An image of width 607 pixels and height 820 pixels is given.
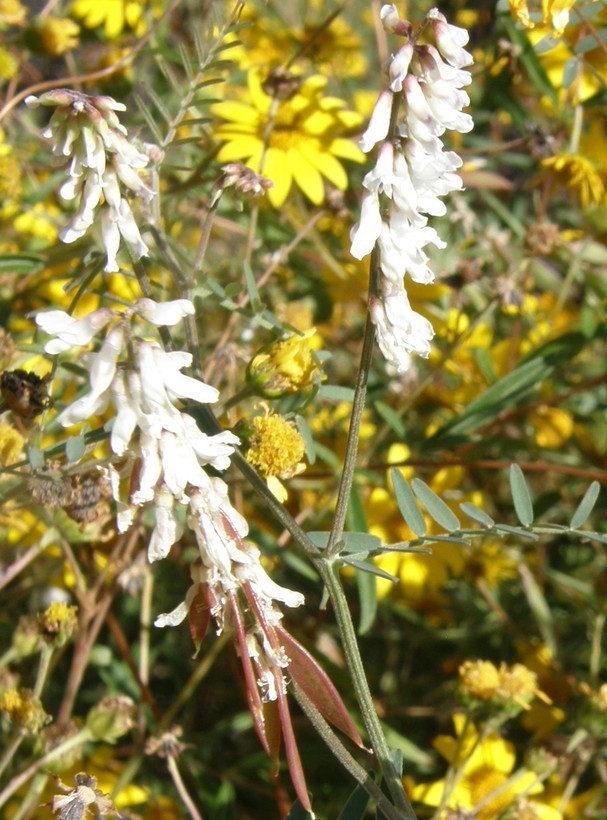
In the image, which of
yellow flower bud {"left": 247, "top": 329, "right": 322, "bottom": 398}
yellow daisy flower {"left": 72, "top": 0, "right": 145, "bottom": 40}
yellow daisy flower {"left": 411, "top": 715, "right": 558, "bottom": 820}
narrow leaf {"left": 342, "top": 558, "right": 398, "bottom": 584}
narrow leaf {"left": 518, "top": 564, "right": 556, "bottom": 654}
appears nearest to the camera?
narrow leaf {"left": 342, "top": 558, "right": 398, "bottom": 584}

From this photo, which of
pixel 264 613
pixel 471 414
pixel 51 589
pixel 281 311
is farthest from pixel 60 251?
pixel 264 613

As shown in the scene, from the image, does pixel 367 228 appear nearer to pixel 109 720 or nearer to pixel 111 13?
pixel 109 720

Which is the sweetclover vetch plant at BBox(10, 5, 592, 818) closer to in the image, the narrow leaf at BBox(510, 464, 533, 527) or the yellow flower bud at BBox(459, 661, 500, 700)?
the narrow leaf at BBox(510, 464, 533, 527)

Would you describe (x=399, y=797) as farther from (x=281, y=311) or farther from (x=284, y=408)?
(x=281, y=311)

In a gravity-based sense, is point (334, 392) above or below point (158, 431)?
below

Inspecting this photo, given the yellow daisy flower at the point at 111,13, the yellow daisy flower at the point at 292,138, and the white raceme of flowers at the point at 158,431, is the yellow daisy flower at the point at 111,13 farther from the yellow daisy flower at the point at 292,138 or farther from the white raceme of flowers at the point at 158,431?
the white raceme of flowers at the point at 158,431

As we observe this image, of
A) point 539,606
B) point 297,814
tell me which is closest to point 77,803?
point 297,814

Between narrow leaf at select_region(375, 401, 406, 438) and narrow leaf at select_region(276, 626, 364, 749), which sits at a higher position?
narrow leaf at select_region(276, 626, 364, 749)

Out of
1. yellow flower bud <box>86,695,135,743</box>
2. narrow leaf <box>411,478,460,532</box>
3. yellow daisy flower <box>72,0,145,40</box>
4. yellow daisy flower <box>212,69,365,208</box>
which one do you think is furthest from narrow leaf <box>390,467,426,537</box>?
yellow daisy flower <box>72,0,145,40</box>
